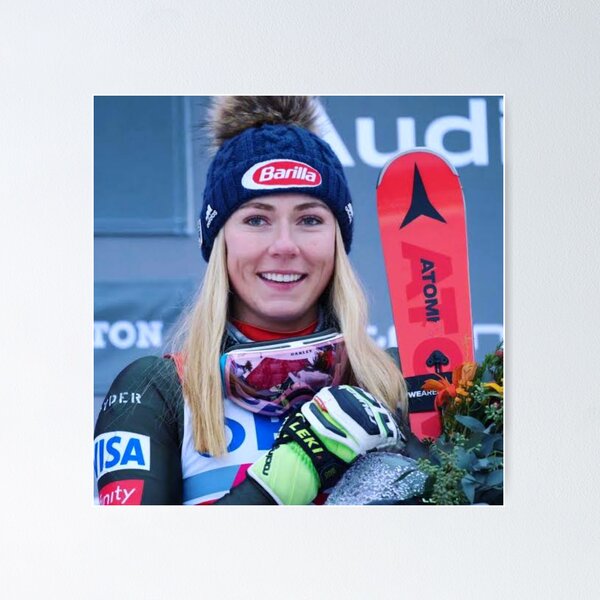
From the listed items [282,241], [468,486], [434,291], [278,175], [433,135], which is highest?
[433,135]

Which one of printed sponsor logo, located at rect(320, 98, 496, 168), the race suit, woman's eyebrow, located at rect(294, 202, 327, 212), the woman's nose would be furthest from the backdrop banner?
printed sponsor logo, located at rect(320, 98, 496, 168)

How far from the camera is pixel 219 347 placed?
242 centimetres

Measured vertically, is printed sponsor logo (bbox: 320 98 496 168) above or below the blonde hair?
above

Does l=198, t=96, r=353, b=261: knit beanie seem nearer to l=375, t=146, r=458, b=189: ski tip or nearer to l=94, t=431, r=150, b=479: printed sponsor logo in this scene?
l=375, t=146, r=458, b=189: ski tip

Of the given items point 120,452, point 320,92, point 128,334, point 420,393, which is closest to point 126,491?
point 120,452

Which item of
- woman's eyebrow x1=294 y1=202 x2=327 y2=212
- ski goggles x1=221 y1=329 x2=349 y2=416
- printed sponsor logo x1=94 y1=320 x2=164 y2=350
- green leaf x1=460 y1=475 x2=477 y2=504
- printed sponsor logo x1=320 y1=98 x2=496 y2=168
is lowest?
green leaf x1=460 y1=475 x2=477 y2=504

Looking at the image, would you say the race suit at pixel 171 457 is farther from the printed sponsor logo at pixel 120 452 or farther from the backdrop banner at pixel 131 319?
the backdrop banner at pixel 131 319

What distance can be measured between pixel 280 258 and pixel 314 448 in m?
0.49

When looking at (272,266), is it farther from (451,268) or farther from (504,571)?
(504,571)

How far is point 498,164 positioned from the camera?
244 centimetres

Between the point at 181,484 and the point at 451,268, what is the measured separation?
2.91 feet

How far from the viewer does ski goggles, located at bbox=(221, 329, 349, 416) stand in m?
2.39

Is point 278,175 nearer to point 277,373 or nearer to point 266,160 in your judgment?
point 266,160

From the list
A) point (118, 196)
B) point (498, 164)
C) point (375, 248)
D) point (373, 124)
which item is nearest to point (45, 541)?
point (118, 196)
